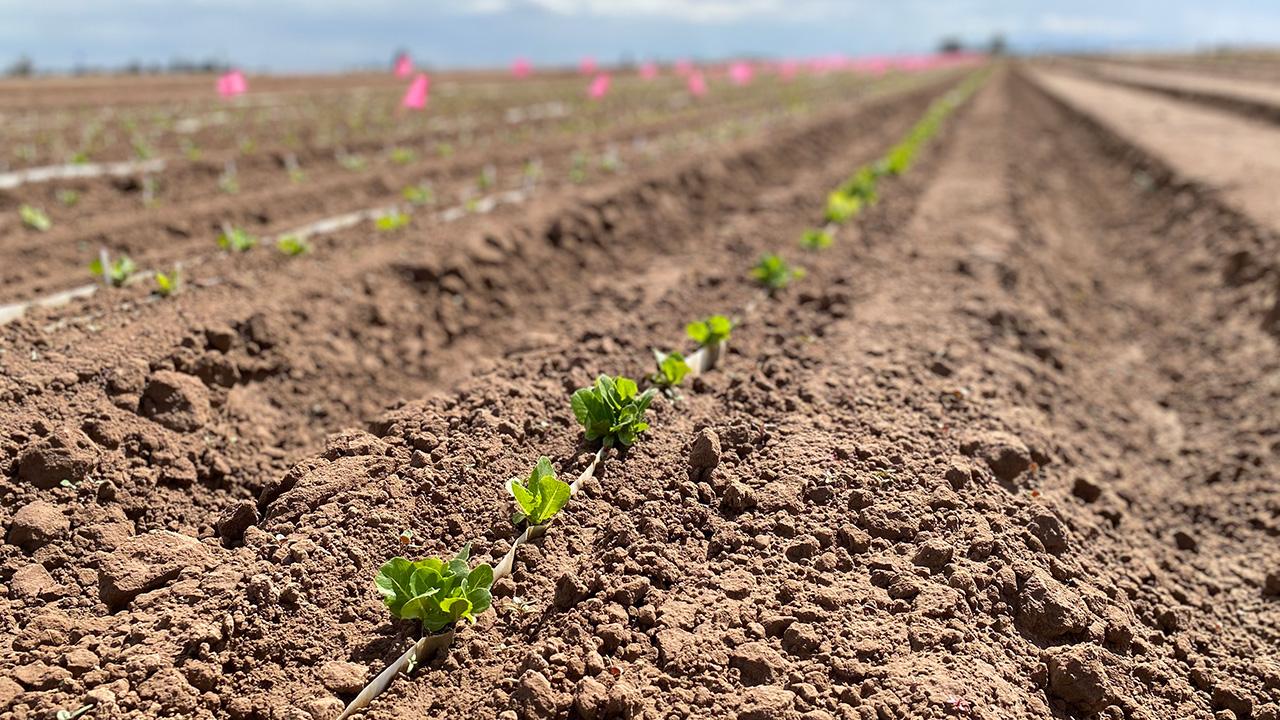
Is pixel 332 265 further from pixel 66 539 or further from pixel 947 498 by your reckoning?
pixel 947 498

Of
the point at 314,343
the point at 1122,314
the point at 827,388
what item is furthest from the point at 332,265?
the point at 1122,314

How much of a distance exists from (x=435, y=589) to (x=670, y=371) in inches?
66.1

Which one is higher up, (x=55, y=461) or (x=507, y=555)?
(x=55, y=461)

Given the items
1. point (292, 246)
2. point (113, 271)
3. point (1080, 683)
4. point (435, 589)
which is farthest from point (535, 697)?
point (292, 246)

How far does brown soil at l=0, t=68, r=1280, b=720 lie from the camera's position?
254 cm

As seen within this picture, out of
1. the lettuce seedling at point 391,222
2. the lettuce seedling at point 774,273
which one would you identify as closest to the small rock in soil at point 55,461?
the lettuce seedling at point 391,222

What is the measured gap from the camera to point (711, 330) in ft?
14.8

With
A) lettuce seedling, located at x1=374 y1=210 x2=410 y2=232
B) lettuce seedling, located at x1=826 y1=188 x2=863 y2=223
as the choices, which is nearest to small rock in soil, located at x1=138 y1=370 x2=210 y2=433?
lettuce seedling, located at x1=374 y1=210 x2=410 y2=232

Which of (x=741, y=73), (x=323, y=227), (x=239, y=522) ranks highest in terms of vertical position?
(x=741, y=73)

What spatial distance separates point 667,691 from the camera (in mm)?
2465

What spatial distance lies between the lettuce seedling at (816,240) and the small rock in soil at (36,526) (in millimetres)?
5276

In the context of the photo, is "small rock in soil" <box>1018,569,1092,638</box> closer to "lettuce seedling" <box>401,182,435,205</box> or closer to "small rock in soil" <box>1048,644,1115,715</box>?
"small rock in soil" <box>1048,644,1115,715</box>

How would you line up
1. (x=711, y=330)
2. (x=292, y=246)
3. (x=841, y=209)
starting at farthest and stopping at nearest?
1. (x=841, y=209)
2. (x=292, y=246)
3. (x=711, y=330)

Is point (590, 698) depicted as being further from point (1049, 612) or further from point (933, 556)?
point (1049, 612)
